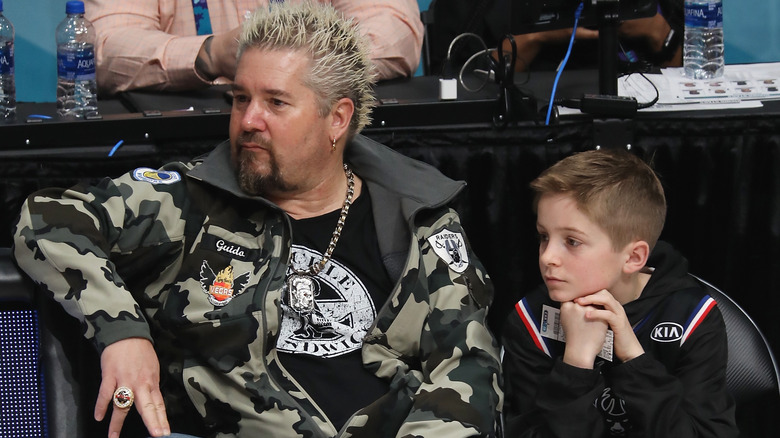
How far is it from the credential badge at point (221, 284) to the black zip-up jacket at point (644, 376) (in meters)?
0.53

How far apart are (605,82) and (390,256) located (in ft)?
2.93

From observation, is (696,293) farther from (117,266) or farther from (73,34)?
(73,34)

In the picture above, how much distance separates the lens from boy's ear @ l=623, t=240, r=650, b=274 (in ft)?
6.07

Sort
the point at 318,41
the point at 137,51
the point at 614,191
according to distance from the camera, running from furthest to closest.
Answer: the point at 137,51 → the point at 318,41 → the point at 614,191

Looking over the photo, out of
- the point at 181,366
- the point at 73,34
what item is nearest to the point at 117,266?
the point at 181,366

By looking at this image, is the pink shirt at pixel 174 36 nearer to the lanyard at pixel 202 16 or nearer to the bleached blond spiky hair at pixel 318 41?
the lanyard at pixel 202 16

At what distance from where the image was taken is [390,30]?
285 cm

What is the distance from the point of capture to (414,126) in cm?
243

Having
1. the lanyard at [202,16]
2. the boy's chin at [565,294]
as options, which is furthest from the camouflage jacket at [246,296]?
the lanyard at [202,16]

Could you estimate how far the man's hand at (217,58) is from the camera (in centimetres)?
250

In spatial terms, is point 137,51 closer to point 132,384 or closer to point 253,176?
point 253,176

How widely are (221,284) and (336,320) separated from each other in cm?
23

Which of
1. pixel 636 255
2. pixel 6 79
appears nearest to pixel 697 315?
pixel 636 255

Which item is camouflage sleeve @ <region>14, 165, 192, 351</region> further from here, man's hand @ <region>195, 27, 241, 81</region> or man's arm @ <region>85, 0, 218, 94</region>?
man's arm @ <region>85, 0, 218, 94</region>
